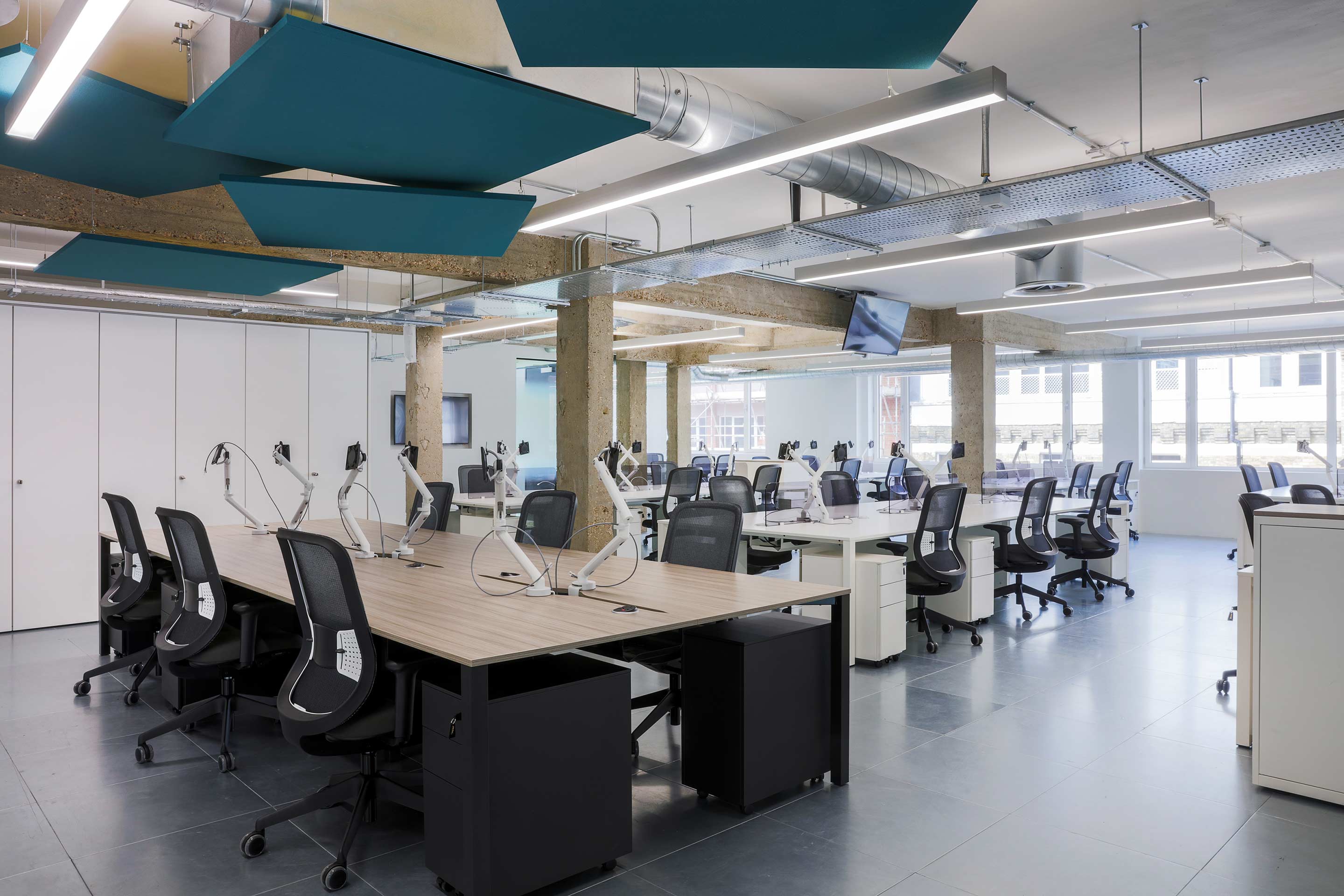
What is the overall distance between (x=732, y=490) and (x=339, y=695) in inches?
148

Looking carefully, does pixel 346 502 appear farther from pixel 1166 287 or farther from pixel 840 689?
pixel 1166 287

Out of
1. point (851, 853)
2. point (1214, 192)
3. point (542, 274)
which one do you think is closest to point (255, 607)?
point (851, 853)

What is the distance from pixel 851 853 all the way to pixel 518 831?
1108mm

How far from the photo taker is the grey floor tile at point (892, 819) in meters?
2.71

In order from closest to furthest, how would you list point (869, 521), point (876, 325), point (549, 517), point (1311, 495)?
1. point (549, 517)
2. point (869, 521)
3. point (1311, 495)
4. point (876, 325)

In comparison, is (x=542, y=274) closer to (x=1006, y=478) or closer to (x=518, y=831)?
(x=518, y=831)

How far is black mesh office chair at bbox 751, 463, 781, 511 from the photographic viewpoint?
8.05 meters

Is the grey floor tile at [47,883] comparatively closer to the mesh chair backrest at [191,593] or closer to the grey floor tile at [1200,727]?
the mesh chair backrest at [191,593]

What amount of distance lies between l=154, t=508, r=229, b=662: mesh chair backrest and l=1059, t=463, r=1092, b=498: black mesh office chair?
8374mm

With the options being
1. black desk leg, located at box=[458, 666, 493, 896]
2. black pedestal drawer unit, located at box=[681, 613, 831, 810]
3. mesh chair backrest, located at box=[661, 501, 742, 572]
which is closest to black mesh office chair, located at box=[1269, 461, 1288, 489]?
mesh chair backrest, located at box=[661, 501, 742, 572]

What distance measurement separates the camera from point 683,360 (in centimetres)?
1304

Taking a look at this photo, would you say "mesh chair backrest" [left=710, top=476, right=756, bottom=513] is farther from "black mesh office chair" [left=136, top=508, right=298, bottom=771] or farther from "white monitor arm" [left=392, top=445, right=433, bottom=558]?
"black mesh office chair" [left=136, top=508, right=298, bottom=771]

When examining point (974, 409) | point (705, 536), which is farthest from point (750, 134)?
point (974, 409)

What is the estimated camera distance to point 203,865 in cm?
264
